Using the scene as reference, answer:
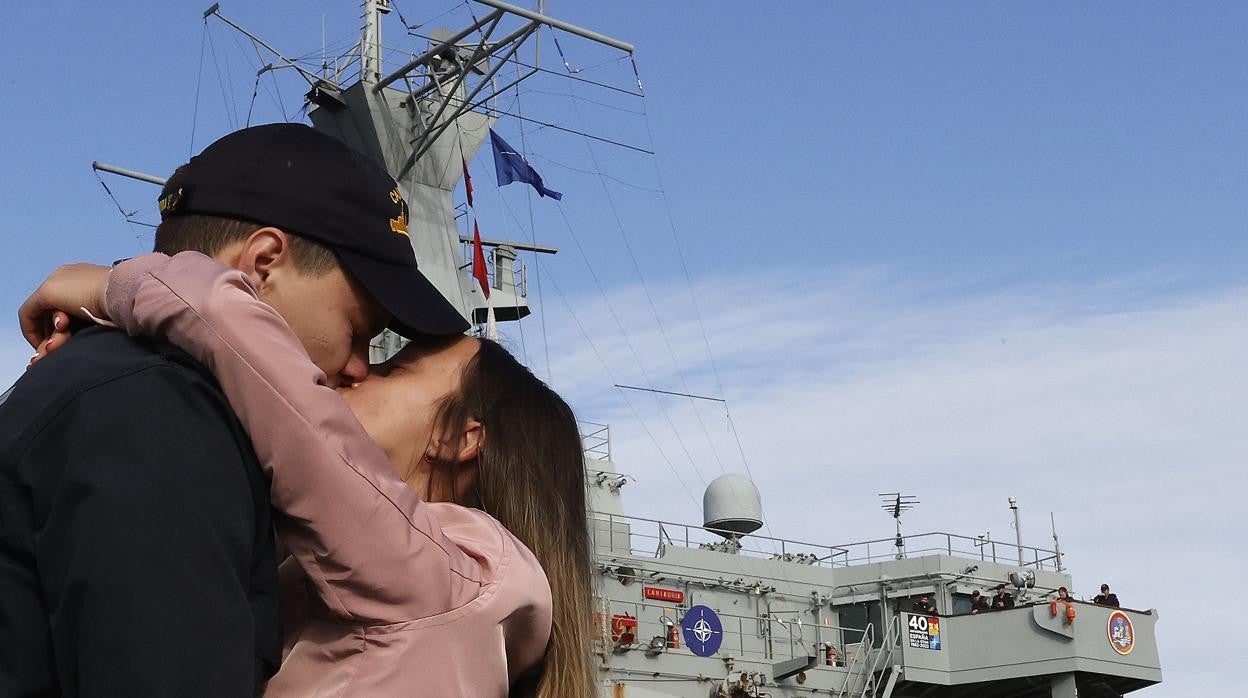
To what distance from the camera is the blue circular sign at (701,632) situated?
21.6 meters

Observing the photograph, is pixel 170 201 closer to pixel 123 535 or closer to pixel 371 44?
pixel 123 535

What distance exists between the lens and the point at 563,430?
2654 mm

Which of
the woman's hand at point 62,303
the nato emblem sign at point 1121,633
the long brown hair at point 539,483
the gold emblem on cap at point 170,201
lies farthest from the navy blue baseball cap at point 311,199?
the nato emblem sign at point 1121,633

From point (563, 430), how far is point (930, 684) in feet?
77.5

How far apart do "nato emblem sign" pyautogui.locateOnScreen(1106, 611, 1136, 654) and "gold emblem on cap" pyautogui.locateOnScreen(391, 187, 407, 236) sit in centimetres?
2485

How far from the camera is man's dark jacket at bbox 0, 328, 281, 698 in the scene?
5.28 feet

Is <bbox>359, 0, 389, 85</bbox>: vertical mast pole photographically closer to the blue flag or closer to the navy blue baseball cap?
the blue flag

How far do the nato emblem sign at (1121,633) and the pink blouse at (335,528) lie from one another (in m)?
24.9

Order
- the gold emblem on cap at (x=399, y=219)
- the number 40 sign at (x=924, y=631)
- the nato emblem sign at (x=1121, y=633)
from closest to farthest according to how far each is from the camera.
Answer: the gold emblem on cap at (x=399, y=219) < the number 40 sign at (x=924, y=631) < the nato emblem sign at (x=1121, y=633)

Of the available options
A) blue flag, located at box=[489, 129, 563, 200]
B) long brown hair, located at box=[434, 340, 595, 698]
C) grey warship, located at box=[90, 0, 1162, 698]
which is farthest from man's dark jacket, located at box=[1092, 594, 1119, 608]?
long brown hair, located at box=[434, 340, 595, 698]

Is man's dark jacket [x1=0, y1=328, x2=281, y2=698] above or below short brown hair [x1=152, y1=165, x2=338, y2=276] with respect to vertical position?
below

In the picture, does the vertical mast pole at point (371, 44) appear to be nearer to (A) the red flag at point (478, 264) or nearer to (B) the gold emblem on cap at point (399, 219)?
(A) the red flag at point (478, 264)

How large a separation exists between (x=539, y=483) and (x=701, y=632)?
1963 cm

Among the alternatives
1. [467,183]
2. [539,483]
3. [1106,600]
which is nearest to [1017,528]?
[1106,600]
